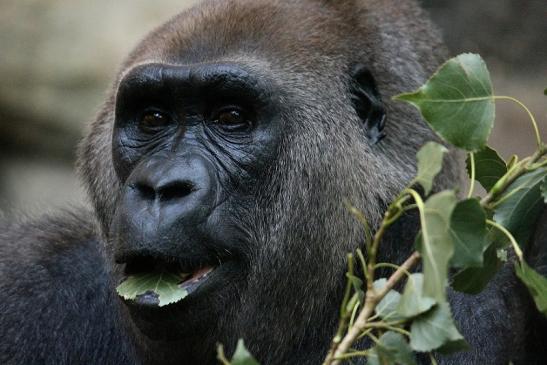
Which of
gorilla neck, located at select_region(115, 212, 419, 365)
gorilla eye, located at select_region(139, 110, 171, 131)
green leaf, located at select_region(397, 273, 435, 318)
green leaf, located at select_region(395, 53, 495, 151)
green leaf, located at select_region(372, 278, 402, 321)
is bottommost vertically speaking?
gorilla neck, located at select_region(115, 212, 419, 365)

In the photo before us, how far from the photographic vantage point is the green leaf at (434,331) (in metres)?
3.25

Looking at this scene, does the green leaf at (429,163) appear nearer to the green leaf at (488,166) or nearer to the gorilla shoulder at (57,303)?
the green leaf at (488,166)

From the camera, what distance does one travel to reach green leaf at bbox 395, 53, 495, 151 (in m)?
3.47

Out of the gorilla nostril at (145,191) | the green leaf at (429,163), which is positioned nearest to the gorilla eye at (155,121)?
the gorilla nostril at (145,191)

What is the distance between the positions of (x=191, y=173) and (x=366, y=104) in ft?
3.69

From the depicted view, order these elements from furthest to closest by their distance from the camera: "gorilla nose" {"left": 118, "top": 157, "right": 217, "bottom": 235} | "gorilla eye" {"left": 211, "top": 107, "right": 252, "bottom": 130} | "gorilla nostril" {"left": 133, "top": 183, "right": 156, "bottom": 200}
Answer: "gorilla eye" {"left": 211, "top": 107, "right": 252, "bottom": 130} < "gorilla nostril" {"left": 133, "top": 183, "right": 156, "bottom": 200} < "gorilla nose" {"left": 118, "top": 157, "right": 217, "bottom": 235}

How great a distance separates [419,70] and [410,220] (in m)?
0.90

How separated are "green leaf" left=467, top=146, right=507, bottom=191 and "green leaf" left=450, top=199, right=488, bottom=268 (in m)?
0.75

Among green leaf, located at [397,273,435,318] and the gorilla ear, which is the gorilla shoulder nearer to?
the gorilla ear

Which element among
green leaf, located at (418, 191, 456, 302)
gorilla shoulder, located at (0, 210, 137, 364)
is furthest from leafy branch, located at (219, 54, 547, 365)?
gorilla shoulder, located at (0, 210, 137, 364)

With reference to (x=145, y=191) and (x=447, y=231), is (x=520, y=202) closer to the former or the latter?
(x=447, y=231)

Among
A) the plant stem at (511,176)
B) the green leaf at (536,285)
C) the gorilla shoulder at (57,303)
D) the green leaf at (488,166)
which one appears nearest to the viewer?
the green leaf at (536,285)

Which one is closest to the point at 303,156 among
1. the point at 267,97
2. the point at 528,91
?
the point at 267,97

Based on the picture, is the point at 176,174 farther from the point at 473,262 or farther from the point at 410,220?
the point at 473,262
